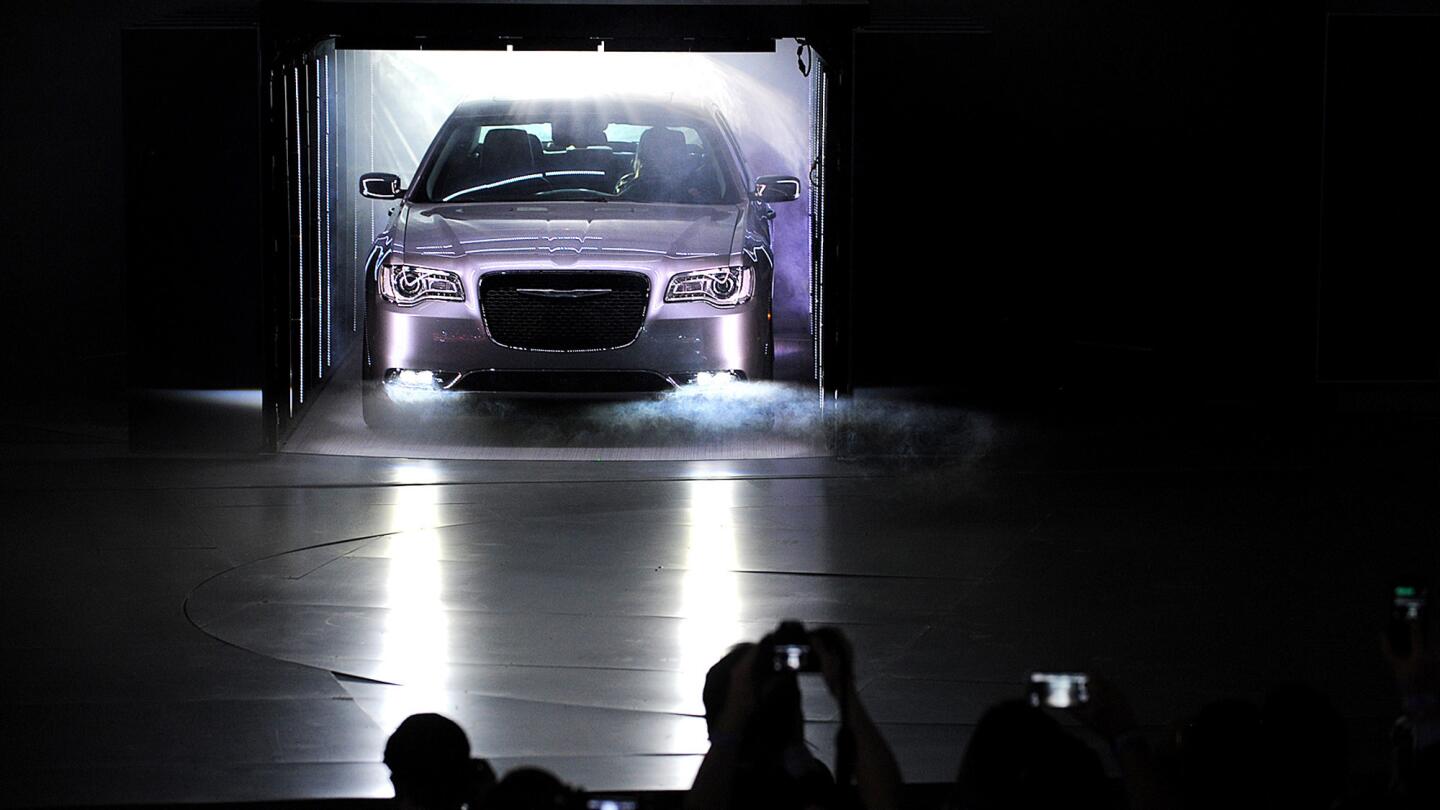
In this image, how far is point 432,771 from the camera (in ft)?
11.0

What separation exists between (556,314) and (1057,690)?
785cm

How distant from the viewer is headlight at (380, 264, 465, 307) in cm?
1074

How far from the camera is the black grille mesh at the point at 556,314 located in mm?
10719

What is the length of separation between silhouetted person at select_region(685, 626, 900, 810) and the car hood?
291 inches

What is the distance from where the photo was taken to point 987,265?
11.8 m

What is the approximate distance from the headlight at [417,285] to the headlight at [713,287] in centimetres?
121

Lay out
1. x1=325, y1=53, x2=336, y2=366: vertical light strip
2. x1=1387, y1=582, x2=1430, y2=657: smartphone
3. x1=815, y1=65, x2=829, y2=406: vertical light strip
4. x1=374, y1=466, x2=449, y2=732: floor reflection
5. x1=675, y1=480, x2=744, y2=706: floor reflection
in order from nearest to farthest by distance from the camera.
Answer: x1=1387, y1=582, x2=1430, y2=657: smartphone → x1=374, y1=466, x2=449, y2=732: floor reflection → x1=675, y1=480, x2=744, y2=706: floor reflection → x1=815, y1=65, x2=829, y2=406: vertical light strip → x1=325, y1=53, x2=336, y2=366: vertical light strip

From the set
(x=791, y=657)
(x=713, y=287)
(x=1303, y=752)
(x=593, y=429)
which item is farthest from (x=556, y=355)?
(x=1303, y=752)

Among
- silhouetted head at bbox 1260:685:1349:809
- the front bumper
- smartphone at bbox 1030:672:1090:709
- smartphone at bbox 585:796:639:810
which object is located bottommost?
silhouetted head at bbox 1260:685:1349:809


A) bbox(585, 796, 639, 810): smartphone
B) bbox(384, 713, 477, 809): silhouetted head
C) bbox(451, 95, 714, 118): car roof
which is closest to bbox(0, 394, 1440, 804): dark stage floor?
bbox(384, 713, 477, 809): silhouetted head

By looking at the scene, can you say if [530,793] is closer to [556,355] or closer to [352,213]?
[556,355]

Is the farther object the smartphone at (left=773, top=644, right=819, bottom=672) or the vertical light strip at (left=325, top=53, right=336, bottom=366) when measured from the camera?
the vertical light strip at (left=325, top=53, right=336, bottom=366)

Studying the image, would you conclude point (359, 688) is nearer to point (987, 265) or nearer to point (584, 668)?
point (584, 668)

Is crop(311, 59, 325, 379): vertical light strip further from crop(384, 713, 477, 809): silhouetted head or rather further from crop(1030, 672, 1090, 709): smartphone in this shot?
crop(1030, 672, 1090, 709): smartphone
